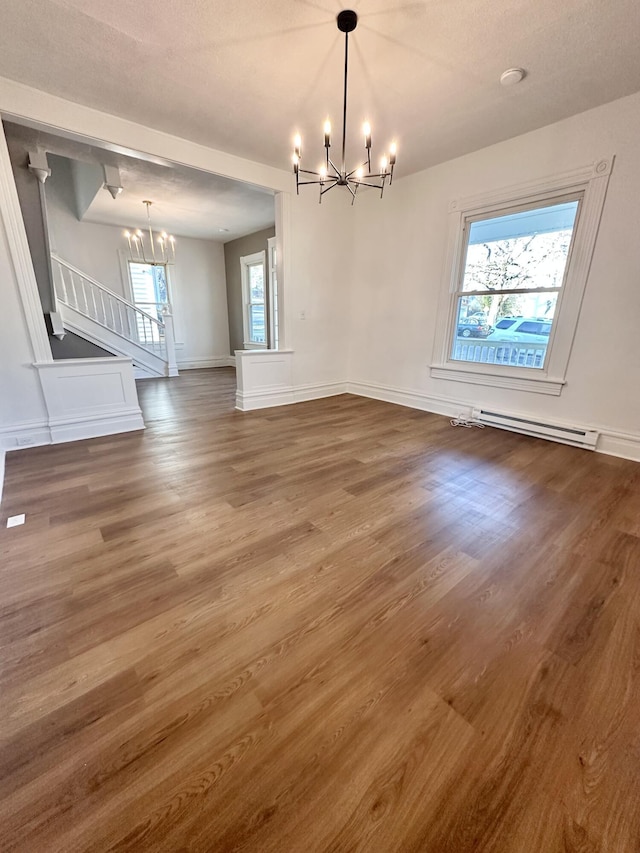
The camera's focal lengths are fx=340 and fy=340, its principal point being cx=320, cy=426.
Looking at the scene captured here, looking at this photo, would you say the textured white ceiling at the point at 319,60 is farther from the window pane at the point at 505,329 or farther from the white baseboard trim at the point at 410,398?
the white baseboard trim at the point at 410,398

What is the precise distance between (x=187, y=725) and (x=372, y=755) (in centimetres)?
57

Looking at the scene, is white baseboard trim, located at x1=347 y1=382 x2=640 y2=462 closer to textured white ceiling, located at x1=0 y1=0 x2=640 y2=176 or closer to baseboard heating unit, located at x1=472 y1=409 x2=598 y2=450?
baseboard heating unit, located at x1=472 y1=409 x2=598 y2=450

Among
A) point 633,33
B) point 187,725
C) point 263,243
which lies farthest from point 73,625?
point 263,243

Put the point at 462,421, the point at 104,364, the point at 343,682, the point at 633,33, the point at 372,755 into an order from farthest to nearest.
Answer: the point at 462,421, the point at 104,364, the point at 633,33, the point at 343,682, the point at 372,755

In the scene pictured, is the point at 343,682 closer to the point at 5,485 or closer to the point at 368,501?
the point at 368,501

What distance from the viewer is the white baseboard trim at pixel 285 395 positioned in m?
4.64

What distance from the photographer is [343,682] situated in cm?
119

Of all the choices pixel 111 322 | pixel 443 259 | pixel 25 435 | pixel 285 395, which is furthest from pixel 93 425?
pixel 443 259

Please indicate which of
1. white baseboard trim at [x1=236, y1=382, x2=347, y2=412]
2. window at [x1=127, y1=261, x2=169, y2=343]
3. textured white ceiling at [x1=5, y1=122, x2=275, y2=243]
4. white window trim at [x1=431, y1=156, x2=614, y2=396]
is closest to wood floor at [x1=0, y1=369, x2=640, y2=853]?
white window trim at [x1=431, y1=156, x2=614, y2=396]

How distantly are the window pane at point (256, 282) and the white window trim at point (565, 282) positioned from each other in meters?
4.42

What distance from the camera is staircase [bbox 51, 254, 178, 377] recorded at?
18.5 ft

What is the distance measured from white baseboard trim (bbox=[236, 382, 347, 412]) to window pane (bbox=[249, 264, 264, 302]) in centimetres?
327

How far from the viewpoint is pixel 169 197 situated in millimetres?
5211

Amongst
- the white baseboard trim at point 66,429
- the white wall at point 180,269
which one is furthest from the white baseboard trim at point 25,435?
the white wall at point 180,269
